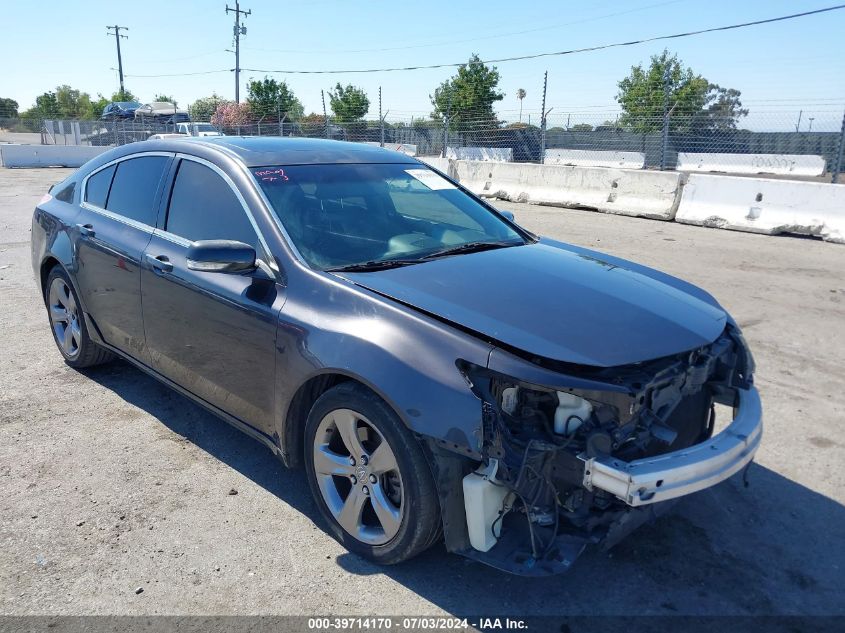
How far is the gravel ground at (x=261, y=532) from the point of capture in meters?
2.74

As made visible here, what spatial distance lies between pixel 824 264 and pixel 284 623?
8674 mm

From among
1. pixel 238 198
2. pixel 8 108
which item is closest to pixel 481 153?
pixel 238 198

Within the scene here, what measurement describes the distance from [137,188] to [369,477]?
8.56 feet

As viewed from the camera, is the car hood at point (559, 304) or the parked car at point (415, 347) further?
the car hood at point (559, 304)

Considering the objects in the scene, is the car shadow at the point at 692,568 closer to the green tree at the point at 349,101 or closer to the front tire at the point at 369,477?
the front tire at the point at 369,477

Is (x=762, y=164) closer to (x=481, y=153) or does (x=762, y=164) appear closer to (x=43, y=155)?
(x=481, y=153)

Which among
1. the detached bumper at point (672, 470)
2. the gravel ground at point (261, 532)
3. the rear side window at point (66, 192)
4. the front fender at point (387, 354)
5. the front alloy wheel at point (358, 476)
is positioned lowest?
the gravel ground at point (261, 532)

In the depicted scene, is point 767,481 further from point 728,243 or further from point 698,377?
point 728,243

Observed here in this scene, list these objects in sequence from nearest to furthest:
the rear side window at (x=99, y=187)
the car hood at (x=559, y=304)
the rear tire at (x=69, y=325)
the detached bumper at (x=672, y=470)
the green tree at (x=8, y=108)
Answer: the detached bumper at (x=672, y=470) < the car hood at (x=559, y=304) < the rear side window at (x=99, y=187) < the rear tire at (x=69, y=325) < the green tree at (x=8, y=108)

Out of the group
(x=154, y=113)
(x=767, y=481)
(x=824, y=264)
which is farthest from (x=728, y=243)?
(x=154, y=113)

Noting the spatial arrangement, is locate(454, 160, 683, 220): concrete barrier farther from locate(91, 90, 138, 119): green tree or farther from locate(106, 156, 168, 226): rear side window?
locate(91, 90, 138, 119): green tree

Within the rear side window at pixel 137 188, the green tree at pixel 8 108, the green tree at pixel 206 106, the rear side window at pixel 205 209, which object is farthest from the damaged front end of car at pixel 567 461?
the green tree at pixel 8 108

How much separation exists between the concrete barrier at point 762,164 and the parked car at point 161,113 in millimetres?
29883

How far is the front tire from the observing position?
2.62 metres
